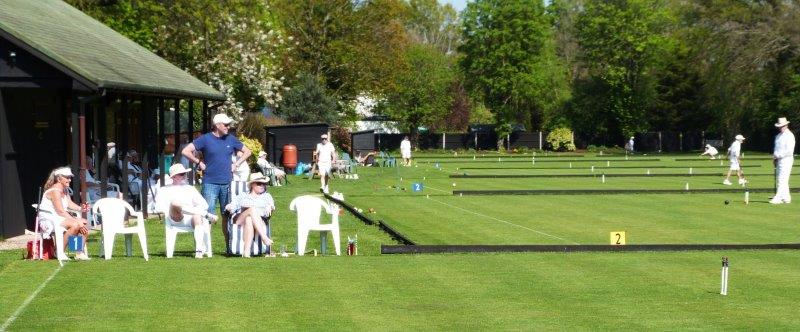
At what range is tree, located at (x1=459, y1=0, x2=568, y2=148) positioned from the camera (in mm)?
97562

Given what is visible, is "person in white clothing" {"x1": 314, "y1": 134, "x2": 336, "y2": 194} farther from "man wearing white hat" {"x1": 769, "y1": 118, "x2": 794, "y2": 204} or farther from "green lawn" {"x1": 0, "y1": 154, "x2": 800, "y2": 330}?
"green lawn" {"x1": 0, "y1": 154, "x2": 800, "y2": 330}

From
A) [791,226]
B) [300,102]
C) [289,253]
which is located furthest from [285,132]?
[289,253]

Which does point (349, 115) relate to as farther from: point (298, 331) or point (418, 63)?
point (298, 331)

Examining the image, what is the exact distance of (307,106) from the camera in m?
63.6

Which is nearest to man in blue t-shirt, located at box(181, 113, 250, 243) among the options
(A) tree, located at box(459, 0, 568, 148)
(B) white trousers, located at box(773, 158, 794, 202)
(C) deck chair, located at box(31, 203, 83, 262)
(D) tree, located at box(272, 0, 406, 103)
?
(C) deck chair, located at box(31, 203, 83, 262)

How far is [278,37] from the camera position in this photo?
53.0 metres

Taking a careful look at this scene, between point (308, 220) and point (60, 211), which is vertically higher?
point (60, 211)

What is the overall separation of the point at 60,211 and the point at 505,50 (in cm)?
8330

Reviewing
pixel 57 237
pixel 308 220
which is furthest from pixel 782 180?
pixel 57 237

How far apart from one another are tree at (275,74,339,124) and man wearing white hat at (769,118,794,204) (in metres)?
36.8

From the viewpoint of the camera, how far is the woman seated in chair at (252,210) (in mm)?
15891

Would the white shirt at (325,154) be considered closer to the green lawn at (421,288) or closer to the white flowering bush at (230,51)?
the green lawn at (421,288)

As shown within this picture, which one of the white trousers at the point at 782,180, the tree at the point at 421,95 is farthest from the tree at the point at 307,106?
the white trousers at the point at 782,180

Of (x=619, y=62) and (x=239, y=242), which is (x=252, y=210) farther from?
(x=619, y=62)
